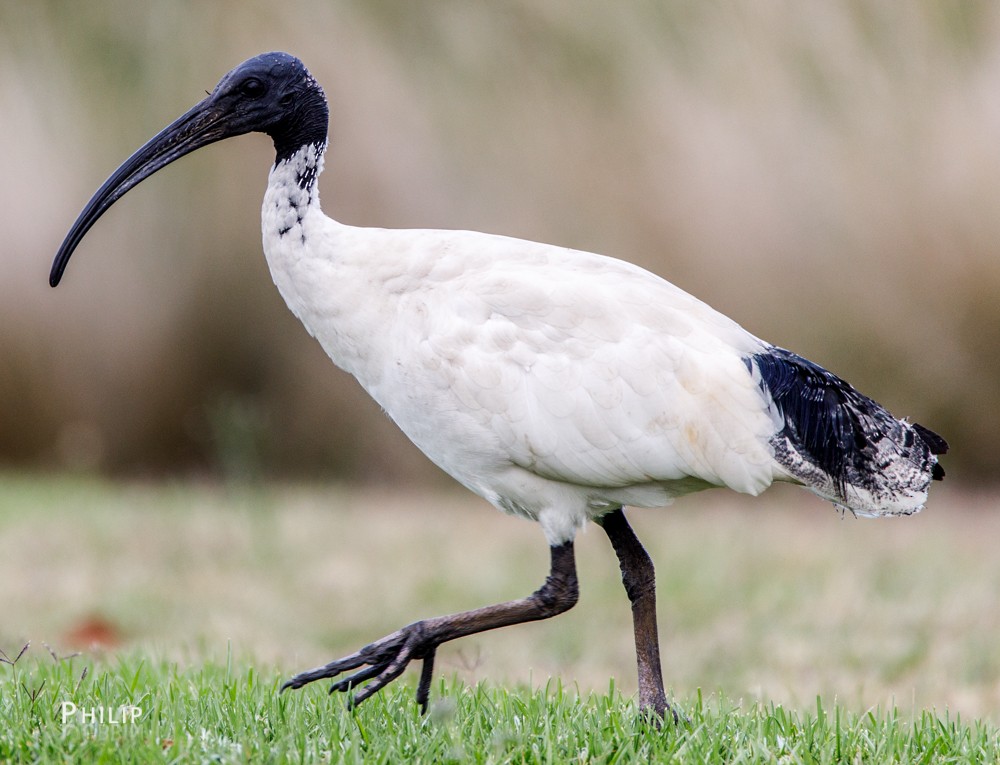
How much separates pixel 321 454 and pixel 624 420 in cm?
853

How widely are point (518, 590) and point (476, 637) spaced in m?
0.42

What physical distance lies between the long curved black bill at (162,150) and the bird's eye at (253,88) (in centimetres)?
10

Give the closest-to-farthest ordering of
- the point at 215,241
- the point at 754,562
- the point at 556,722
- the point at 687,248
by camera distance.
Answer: the point at 556,722 < the point at 754,562 < the point at 687,248 < the point at 215,241

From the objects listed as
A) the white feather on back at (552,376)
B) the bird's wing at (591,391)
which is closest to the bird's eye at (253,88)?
the white feather on back at (552,376)

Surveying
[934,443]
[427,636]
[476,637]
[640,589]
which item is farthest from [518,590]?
[934,443]

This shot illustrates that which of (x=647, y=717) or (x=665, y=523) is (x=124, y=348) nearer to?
(x=665, y=523)

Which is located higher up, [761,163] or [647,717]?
[761,163]

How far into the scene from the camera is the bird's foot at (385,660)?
397 centimetres

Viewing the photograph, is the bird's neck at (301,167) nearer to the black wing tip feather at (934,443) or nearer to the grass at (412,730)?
the grass at (412,730)

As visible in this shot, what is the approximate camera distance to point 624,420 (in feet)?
13.1

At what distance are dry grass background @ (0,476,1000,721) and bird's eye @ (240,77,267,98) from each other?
246 centimetres

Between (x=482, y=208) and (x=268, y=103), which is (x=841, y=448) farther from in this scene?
(x=482, y=208)

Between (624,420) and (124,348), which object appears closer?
(624,420)

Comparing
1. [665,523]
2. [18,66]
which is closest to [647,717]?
[665,523]
